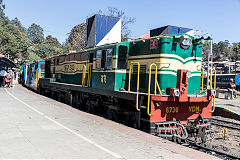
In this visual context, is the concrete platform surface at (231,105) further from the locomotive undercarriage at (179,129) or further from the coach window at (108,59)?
the coach window at (108,59)

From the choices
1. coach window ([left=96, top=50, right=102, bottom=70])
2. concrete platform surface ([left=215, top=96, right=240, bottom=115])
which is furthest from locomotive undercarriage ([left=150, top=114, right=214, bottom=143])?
concrete platform surface ([left=215, top=96, right=240, bottom=115])

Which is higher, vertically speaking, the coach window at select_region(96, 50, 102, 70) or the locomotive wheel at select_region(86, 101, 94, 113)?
the coach window at select_region(96, 50, 102, 70)

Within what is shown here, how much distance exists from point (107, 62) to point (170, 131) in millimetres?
3762

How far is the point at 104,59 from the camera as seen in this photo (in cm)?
1023

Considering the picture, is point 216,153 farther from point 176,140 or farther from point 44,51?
point 44,51

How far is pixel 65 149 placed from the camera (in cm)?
557

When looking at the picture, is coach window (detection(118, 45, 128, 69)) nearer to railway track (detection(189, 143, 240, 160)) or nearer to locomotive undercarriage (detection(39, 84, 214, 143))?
locomotive undercarriage (detection(39, 84, 214, 143))

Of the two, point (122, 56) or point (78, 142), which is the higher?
point (122, 56)

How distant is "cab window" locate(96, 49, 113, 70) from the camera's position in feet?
31.8

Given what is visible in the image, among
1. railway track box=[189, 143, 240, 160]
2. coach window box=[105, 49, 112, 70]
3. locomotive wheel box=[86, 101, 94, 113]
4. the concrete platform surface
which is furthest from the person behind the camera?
the concrete platform surface

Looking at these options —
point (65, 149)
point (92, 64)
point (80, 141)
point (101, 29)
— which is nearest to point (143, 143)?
point (80, 141)

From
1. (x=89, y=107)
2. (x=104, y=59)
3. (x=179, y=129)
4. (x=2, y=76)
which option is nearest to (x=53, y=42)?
(x=2, y=76)

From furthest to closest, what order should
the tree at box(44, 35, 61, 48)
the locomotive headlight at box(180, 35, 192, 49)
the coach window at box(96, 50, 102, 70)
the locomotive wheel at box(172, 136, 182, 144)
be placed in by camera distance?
the tree at box(44, 35, 61, 48) < the coach window at box(96, 50, 102, 70) < the locomotive headlight at box(180, 35, 192, 49) < the locomotive wheel at box(172, 136, 182, 144)

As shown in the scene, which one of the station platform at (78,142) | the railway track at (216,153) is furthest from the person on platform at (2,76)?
the railway track at (216,153)
